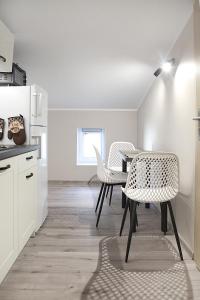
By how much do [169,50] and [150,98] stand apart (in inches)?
45.6

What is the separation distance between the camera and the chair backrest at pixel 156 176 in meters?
2.02

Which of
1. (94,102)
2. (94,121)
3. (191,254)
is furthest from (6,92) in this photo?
(94,121)

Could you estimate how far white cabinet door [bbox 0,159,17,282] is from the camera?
1550 mm

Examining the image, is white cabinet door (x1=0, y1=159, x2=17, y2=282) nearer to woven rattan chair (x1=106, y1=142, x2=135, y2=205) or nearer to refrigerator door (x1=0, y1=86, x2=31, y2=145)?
refrigerator door (x1=0, y1=86, x2=31, y2=145)

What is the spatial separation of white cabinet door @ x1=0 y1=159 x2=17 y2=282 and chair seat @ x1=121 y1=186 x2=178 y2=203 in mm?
908

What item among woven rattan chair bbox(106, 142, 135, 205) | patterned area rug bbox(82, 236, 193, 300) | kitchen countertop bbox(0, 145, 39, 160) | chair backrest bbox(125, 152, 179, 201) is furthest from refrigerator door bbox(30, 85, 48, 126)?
woven rattan chair bbox(106, 142, 135, 205)

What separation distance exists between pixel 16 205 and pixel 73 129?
357cm

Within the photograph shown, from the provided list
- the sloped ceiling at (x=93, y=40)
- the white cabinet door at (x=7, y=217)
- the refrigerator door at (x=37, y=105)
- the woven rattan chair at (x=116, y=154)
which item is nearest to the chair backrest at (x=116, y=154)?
the woven rattan chair at (x=116, y=154)

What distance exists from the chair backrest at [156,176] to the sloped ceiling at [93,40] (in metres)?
1.30

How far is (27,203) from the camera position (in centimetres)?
216

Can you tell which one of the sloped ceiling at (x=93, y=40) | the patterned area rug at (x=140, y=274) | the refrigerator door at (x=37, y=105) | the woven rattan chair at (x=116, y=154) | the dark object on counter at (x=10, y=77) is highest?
the sloped ceiling at (x=93, y=40)

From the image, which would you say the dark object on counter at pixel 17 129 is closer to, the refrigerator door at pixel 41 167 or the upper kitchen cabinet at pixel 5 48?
the refrigerator door at pixel 41 167

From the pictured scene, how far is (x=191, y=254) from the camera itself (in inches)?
82.4

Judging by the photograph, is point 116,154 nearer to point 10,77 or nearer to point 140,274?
point 10,77
